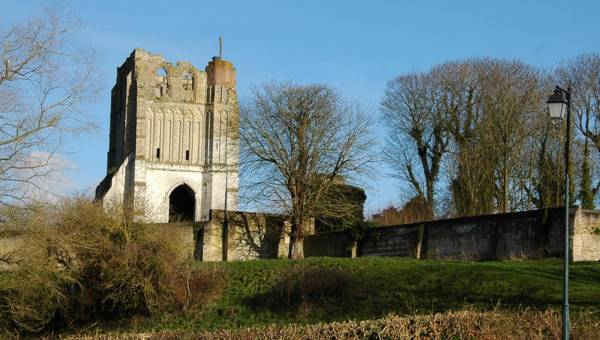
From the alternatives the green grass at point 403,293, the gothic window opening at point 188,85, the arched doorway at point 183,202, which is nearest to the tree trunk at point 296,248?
the green grass at point 403,293

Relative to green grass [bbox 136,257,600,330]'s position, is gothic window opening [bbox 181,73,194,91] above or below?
above

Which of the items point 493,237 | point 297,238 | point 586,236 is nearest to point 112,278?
point 493,237

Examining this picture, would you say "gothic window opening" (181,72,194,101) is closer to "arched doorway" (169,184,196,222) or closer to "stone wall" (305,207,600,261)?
"arched doorway" (169,184,196,222)

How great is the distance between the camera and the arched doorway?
58844mm

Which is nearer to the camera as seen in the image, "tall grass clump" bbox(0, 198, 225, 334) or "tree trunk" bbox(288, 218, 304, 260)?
"tall grass clump" bbox(0, 198, 225, 334)

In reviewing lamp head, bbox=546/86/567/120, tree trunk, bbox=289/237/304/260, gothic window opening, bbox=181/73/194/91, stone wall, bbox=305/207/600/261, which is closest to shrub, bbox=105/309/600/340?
lamp head, bbox=546/86/567/120

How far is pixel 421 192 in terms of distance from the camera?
44.5m

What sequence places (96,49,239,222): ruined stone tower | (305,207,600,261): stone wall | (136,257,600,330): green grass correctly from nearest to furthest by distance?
(136,257,600,330): green grass, (305,207,600,261): stone wall, (96,49,239,222): ruined stone tower

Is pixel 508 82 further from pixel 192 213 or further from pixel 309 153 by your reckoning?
pixel 192 213

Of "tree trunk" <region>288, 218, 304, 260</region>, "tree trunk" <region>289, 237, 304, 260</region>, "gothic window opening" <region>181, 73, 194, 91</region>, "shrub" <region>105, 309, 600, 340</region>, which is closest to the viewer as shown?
"shrub" <region>105, 309, 600, 340</region>

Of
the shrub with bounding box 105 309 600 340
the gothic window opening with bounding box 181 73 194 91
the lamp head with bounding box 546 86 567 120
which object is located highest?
the gothic window opening with bounding box 181 73 194 91

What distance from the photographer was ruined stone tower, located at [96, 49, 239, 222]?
57.5 meters

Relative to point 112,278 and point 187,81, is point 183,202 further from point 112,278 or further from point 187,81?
point 112,278

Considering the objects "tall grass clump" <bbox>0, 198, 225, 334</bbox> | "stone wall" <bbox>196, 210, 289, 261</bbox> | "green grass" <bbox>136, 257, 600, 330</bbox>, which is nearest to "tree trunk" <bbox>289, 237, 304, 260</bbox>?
"stone wall" <bbox>196, 210, 289, 261</bbox>
